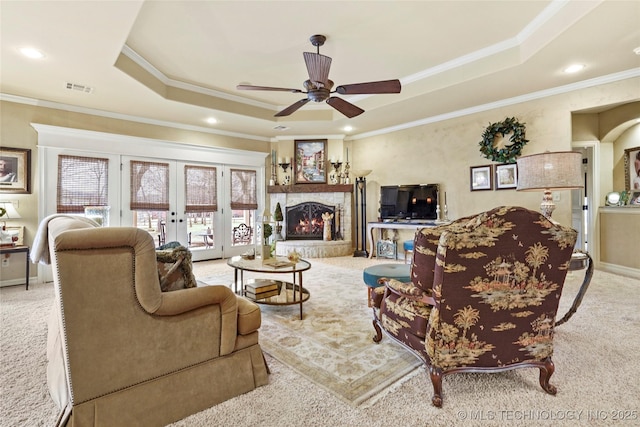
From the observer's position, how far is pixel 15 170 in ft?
14.1

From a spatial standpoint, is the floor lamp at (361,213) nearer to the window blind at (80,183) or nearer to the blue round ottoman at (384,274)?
the blue round ottoman at (384,274)

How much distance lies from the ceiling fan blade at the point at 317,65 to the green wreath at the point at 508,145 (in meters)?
3.07

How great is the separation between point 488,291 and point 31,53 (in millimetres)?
4572

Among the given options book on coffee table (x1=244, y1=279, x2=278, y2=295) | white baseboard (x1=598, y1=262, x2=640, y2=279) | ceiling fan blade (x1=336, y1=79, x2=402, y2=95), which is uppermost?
ceiling fan blade (x1=336, y1=79, x2=402, y2=95)

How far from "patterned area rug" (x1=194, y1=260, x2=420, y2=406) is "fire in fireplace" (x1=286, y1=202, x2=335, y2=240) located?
9.63 feet

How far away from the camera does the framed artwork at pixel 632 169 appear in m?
4.60

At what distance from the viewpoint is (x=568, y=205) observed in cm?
428

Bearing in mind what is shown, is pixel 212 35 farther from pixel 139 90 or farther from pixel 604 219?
pixel 604 219

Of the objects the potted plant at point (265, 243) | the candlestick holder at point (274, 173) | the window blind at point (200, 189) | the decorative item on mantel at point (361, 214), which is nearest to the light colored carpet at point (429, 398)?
the potted plant at point (265, 243)

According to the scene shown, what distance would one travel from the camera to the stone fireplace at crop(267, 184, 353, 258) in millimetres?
6656

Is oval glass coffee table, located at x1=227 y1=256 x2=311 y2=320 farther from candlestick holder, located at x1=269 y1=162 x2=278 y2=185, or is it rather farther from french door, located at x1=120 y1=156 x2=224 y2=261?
candlestick holder, located at x1=269 y1=162 x2=278 y2=185

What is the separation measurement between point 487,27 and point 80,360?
169 inches

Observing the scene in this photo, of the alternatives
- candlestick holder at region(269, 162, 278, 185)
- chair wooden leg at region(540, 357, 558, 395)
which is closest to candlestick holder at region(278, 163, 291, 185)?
candlestick holder at region(269, 162, 278, 185)

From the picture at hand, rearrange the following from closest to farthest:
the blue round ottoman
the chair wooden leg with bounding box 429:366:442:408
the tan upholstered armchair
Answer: the tan upholstered armchair
the chair wooden leg with bounding box 429:366:442:408
the blue round ottoman
